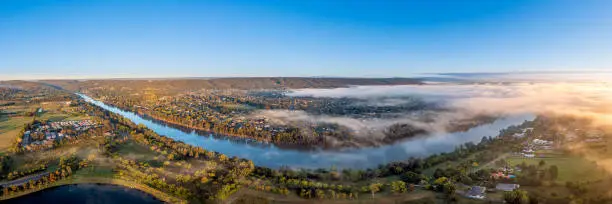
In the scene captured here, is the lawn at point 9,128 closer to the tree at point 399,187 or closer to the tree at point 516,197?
the tree at point 399,187

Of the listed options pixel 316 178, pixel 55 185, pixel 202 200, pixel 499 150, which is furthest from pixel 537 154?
pixel 55 185

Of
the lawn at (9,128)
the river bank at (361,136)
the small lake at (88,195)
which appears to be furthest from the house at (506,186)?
the lawn at (9,128)

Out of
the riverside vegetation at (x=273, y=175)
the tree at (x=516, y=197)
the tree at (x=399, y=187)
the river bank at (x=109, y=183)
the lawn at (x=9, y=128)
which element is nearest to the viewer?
the tree at (x=516, y=197)

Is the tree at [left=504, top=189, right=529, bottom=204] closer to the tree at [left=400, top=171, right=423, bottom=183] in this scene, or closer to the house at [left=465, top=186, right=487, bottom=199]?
the house at [left=465, top=186, right=487, bottom=199]

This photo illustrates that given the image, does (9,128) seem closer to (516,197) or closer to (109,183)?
(109,183)

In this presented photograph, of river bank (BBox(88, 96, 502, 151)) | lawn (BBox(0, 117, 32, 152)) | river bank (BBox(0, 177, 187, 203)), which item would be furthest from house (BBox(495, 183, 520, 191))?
lawn (BBox(0, 117, 32, 152))

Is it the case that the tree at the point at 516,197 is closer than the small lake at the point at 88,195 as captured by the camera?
Yes

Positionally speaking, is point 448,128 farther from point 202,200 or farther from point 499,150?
point 202,200
